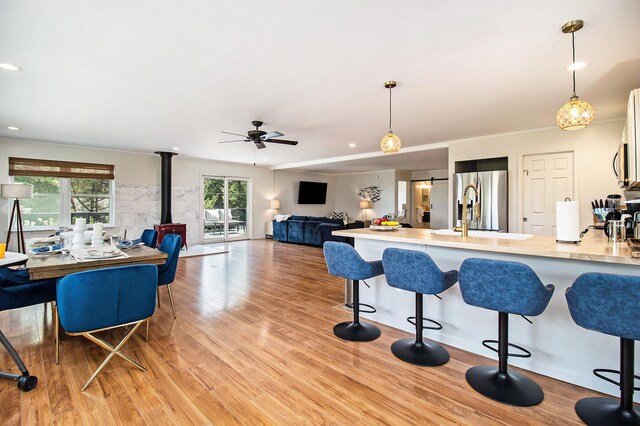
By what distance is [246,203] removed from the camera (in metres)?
10.7

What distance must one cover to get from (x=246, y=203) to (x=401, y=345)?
8649 mm

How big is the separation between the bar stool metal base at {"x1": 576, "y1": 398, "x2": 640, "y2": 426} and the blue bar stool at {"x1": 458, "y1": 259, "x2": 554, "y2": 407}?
22 centimetres

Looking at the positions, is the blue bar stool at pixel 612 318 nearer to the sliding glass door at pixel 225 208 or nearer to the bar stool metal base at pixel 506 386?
the bar stool metal base at pixel 506 386

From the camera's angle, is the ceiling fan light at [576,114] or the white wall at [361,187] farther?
the white wall at [361,187]

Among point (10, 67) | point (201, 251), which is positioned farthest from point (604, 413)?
point (201, 251)

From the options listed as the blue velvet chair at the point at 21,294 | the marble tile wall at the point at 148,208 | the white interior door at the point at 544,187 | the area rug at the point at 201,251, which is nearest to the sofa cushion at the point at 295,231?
the area rug at the point at 201,251

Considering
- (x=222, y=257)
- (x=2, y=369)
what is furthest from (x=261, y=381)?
(x=222, y=257)

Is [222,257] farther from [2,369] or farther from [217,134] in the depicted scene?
[2,369]

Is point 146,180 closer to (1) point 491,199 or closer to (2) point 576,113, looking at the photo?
(1) point 491,199

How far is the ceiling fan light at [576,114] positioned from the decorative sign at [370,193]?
30.1 ft

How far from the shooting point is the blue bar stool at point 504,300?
6.27 feet

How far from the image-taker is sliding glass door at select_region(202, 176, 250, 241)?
9695 millimetres

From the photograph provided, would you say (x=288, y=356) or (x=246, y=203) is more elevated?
(x=246, y=203)

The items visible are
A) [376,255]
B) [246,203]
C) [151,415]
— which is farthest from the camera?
[246,203]
